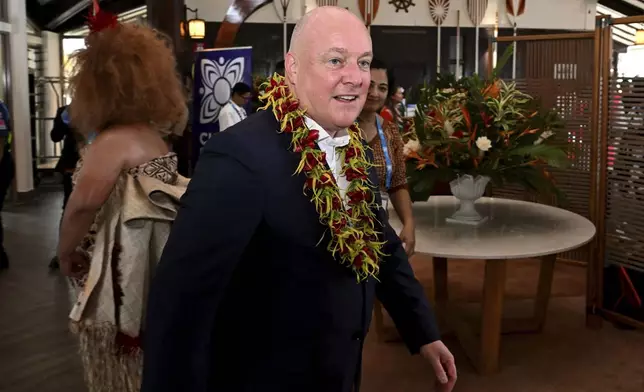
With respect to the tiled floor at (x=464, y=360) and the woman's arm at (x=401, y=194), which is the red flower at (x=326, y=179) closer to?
the woman's arm at (x=401, y=194)

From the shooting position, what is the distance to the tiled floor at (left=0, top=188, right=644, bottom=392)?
3359 millimetres

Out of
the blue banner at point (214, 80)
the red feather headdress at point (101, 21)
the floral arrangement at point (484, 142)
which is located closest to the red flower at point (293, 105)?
the red feather headdress at point (101, 21)

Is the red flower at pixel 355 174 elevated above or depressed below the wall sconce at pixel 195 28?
below

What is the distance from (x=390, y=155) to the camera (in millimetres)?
3010

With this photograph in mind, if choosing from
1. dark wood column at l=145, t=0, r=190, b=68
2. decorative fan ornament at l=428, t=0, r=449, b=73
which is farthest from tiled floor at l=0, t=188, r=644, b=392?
decorative fan ornament at l=428, t=0, r=449, b=73

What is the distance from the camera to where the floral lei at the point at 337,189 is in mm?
1330

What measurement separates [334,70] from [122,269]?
3.11 feet

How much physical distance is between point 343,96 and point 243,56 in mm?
3707

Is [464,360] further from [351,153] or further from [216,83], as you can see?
[216,83]

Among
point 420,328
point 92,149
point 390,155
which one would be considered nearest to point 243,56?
point 390,155

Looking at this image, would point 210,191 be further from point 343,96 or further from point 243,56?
point 243,56

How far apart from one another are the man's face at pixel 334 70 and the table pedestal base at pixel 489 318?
2104 mm

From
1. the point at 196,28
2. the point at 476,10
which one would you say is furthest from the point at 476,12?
the point at 196,28

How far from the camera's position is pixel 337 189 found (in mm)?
1385
